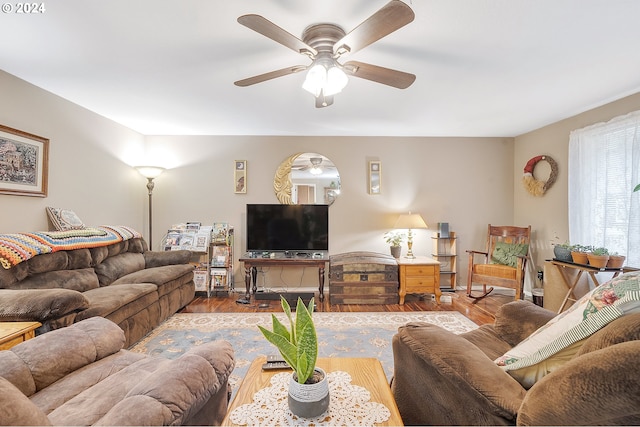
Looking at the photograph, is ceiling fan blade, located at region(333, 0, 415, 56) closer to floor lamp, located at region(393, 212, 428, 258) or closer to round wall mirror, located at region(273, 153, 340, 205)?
round wall mirror, located at region(273, 153, 340, 205)

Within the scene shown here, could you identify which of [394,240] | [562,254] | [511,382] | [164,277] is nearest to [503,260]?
[562,254]

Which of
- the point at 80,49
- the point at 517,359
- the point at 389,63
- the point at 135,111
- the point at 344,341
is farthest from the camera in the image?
the point at 135,111

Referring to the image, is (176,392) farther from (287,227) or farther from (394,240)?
(394,240)

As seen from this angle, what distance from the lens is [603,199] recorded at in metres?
2.96

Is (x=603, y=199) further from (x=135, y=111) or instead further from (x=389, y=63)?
(x=135, y=111)

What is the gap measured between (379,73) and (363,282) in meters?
2.61

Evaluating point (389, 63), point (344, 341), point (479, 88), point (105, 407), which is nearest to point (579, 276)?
point (479, 88)

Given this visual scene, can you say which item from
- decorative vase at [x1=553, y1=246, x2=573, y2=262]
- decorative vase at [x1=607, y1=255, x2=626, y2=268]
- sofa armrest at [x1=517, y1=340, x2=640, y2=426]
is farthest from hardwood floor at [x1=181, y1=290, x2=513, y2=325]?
sofa armrest at [x1=517, y1=340, x2=640, y2=426]

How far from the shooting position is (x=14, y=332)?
1.49 m

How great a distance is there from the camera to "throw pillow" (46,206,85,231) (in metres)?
2.76

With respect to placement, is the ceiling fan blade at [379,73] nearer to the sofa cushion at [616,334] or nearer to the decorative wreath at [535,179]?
the sofa cushion at [616,334]

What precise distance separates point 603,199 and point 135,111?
17.4 ft

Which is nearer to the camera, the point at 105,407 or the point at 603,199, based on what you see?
the point at 105,407

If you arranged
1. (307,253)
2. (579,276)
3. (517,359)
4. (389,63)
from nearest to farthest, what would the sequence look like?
(517,359), (389,63), (579,276), (307,253)
